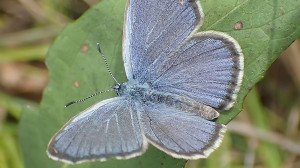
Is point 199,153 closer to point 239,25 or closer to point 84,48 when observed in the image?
point 239,25

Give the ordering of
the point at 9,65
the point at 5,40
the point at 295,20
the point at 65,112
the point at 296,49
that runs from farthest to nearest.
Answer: the point at 9,65
the point at 5,40
the point at 296,49
the point at 65,112
the point at 295,20

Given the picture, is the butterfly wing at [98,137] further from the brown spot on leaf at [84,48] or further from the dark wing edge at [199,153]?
the brown spot on leaf at [84,48]

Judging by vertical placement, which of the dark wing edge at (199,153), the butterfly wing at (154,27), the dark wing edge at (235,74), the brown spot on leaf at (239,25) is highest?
the butterfly wing at (154,27)

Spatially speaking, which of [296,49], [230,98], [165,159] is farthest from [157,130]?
[296,49]

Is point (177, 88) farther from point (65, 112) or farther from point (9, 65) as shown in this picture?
point (9, 65)

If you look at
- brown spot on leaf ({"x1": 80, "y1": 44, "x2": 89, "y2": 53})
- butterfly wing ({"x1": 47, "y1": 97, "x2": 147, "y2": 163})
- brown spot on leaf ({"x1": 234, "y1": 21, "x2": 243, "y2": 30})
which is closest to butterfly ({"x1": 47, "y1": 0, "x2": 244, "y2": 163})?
butterfly wing ({"x1": 47, "y1": 97, "x2": 147, "y2": 163})

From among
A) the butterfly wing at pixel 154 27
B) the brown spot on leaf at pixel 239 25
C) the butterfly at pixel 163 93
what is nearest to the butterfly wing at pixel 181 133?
the butterfly at pixel 163 93

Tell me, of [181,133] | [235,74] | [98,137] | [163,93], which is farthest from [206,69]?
[98,137]
